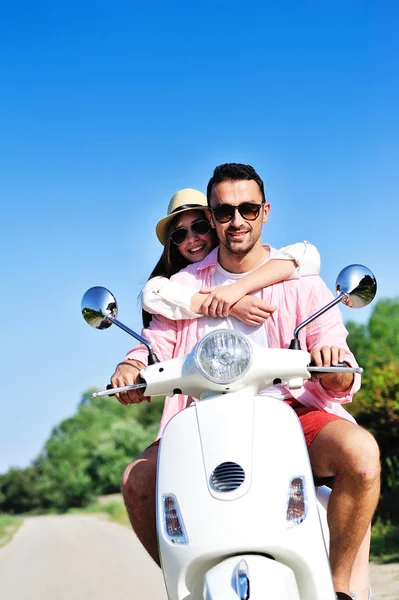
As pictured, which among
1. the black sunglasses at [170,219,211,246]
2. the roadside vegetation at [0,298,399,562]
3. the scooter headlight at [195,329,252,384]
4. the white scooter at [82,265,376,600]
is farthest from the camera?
the roadside vegetation at [0,298,399,562]

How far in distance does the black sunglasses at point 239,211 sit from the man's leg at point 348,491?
0.96m

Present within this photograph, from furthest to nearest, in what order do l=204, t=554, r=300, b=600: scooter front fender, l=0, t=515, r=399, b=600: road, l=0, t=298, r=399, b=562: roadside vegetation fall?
1. l=0, t=298, r=399, b=562: roadside vegetation
2. l=0, t=515, r=399, b=600: road
3. l=204, t=554, r=300, b=600: scooter front fender

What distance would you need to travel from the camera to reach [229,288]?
3.13 metres

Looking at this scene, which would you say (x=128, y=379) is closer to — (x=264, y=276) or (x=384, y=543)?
(x=264, y=276)

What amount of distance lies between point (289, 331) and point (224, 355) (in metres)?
0.74

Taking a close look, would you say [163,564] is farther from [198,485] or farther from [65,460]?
[65,460]

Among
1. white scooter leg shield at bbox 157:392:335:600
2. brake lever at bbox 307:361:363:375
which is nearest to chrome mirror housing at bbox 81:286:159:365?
white scooter leg shield at bbox 157:392:335:600

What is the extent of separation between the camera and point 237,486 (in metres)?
2.29

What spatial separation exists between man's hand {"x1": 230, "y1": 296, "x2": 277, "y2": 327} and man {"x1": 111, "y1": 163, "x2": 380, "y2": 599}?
31mm

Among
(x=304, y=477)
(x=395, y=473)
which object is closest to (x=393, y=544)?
(x=395, y=473)

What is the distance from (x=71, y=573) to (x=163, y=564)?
6.79m

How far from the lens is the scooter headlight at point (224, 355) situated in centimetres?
244

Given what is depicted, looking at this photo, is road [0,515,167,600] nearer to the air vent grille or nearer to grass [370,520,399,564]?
grass [370,520,399,564]

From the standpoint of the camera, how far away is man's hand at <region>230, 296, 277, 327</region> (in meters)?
3.08
